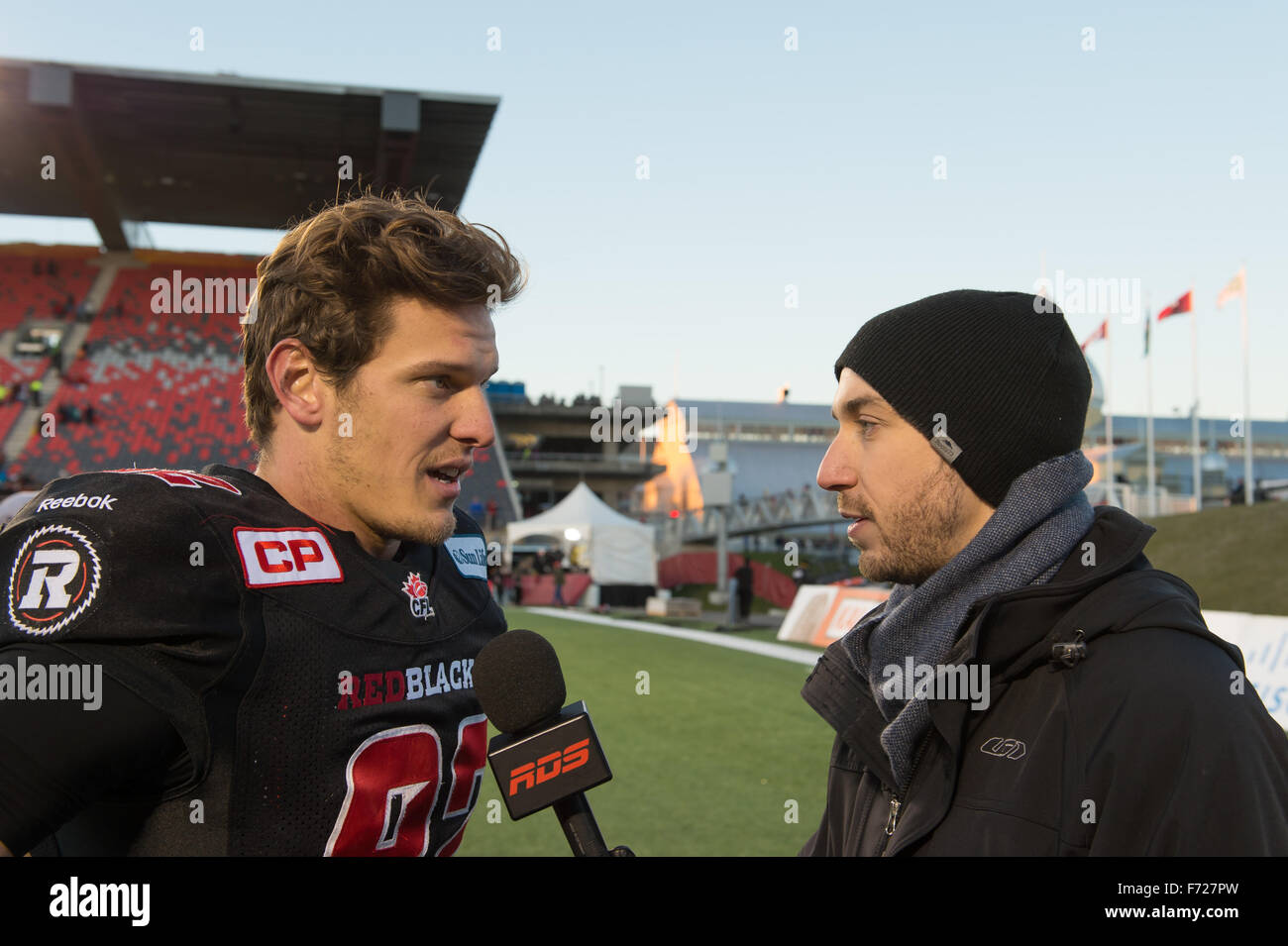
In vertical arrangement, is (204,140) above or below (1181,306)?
above

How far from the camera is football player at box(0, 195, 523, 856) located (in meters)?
1.55

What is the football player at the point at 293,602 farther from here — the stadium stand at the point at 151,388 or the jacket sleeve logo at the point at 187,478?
the stadium stand at the point at 151,388

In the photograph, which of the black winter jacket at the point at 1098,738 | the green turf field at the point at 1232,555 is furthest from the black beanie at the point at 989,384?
the green turf field at the point at 1232,555

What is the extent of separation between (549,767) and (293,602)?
747mm

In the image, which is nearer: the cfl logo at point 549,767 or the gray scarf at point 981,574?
the cfl logo at point 549,767

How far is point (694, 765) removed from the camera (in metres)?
7.87

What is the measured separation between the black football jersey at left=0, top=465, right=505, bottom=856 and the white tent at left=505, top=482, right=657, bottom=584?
2702 cm

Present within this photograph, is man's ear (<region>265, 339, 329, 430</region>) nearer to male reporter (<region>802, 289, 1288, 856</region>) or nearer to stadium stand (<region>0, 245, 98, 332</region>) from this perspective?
male reporter (<region>802, 289, 1288, 856</region>)

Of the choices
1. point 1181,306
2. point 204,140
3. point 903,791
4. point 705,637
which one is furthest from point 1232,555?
point 204,140

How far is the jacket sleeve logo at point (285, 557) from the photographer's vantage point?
1.88 meters

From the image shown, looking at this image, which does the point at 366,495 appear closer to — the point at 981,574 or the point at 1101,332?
the point at 981,574

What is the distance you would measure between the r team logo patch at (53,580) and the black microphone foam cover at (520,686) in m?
0.65

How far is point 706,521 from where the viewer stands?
136ft
